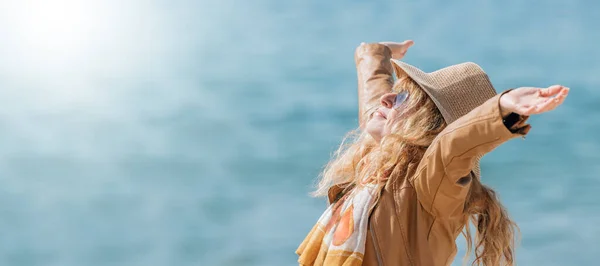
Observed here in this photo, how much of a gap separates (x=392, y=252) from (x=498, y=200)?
333mm

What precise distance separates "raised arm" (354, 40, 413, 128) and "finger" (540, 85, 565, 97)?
925 mm

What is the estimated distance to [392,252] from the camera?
2295 millimetres

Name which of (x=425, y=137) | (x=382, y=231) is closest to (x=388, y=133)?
(x=425, y=137)

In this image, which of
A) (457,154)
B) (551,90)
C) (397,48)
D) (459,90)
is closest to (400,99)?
Result: (459,90)

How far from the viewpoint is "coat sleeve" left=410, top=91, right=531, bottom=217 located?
1.91 meters

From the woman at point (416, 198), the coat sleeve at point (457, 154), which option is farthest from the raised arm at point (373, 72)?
the coat sleeve at point (457, 154)

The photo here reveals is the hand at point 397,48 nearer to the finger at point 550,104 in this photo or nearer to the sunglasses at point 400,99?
the sunglasses at point 400,99

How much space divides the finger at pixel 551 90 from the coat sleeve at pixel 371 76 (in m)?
0.93

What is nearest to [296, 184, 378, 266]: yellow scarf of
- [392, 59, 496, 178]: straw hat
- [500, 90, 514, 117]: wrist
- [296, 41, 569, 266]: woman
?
[296, 41, 569, 266]: woman

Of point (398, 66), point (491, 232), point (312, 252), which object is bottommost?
point (491, 232)

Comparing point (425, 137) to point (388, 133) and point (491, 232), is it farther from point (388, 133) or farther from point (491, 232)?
point (491, 232)

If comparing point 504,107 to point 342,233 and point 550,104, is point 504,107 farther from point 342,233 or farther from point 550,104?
point 342,233

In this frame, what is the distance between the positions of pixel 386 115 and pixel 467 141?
0.47 m

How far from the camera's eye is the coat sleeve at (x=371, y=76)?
111 inches
